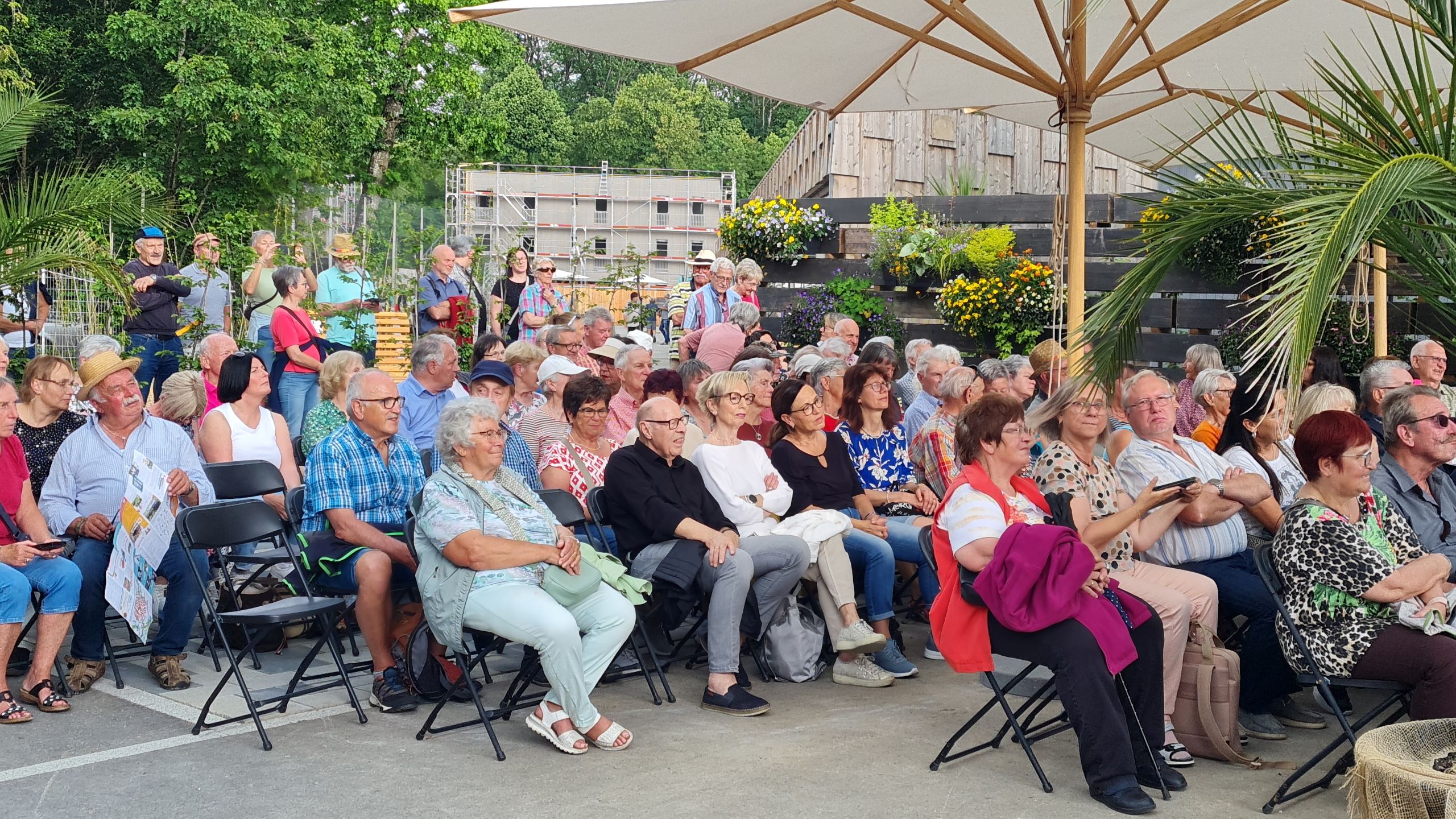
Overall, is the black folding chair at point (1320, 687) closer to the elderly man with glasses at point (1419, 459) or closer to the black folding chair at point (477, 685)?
the elderly man with glasses at point (1419, 459)

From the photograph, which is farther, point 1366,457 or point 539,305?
point 539,305

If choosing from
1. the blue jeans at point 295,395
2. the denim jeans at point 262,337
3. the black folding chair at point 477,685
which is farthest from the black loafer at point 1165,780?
the denim jeans at point 262,337

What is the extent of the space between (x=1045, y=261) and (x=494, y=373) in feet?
24.6

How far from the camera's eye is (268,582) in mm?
6438

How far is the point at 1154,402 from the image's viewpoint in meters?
5.87

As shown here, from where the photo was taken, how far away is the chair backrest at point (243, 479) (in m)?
6.20

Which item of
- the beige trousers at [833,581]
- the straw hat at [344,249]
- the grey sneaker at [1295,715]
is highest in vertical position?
the straw hat at [344,249]

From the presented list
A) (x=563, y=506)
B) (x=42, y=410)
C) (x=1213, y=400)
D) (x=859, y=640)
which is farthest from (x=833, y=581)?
(x=42, y=410)

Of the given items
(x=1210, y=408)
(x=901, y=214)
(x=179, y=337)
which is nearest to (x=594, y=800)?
(x=1210, y=408)

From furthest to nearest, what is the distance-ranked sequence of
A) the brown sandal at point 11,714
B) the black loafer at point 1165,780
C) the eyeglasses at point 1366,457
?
the brown sandal at point 11,714, the eyeglasses at point 1366,457, the black loafer at point 1165,780

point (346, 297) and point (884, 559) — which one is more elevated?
point (346, 297)

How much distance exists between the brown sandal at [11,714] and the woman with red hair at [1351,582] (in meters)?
4.83

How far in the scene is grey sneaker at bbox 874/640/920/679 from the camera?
625 cm

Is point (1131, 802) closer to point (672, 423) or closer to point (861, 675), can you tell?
point (861, 675)
